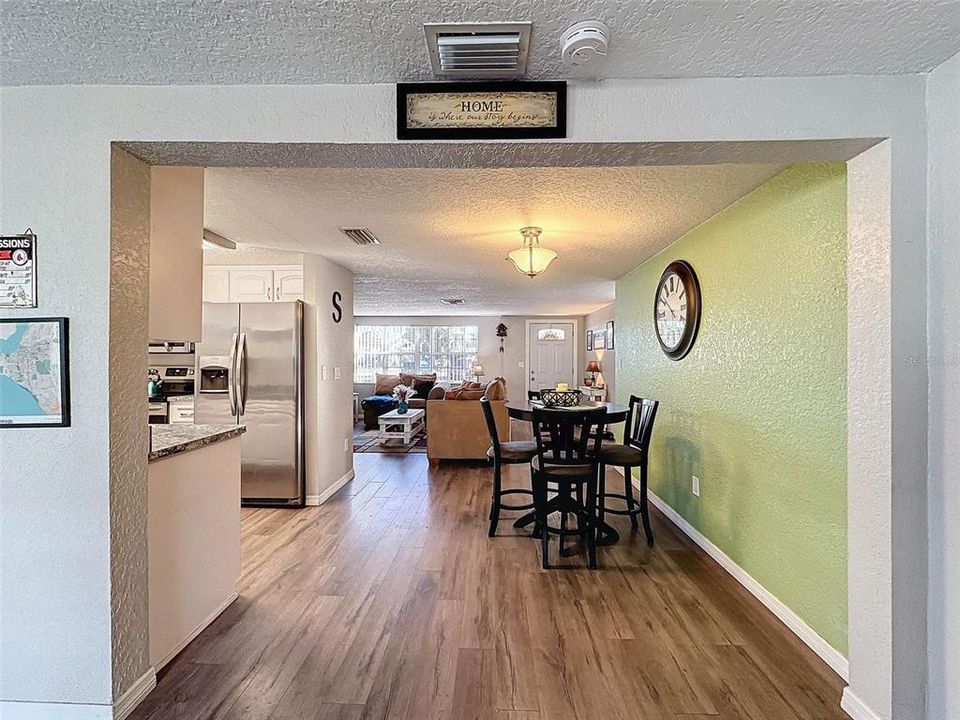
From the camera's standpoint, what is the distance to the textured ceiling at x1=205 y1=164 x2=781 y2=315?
97.9 inches

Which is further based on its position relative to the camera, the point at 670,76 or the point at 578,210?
the point at 578,210

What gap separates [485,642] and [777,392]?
179 centimetres

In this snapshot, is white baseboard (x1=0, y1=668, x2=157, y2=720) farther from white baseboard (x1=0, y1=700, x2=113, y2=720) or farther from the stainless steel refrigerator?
the stainless steel refrigerator

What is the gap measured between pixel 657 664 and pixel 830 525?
35.7 inches

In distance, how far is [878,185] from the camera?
161 centimetres

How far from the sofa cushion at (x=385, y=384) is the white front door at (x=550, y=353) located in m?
2.78

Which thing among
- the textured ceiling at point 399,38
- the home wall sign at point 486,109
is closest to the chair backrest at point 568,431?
the home wall sign at point 486,109

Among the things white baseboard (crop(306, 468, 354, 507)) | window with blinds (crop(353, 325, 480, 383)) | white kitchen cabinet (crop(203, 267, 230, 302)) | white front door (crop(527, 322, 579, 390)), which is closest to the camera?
white baseboard (crop(306, 468, 354, 507))

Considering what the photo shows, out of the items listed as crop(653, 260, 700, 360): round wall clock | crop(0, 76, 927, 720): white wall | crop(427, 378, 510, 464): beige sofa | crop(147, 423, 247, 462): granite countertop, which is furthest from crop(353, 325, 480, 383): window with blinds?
crop(0, 76, 927, 720): white wall

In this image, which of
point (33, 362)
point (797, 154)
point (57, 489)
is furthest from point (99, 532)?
point (797, 154)

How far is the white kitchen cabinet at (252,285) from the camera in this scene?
4438 mm

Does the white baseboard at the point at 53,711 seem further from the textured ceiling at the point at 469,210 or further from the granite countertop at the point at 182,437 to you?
the textured ceiling at the point at 469,210

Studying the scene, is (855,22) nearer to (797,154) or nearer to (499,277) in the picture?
(797,154)

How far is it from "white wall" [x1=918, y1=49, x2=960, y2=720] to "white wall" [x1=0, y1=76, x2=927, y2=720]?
3 centimetres
